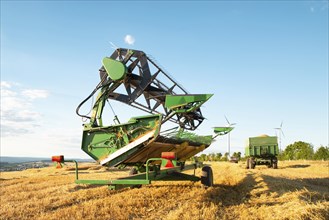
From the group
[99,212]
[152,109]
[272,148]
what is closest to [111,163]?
[99,212]

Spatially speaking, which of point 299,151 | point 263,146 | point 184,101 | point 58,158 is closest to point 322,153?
point 299,151

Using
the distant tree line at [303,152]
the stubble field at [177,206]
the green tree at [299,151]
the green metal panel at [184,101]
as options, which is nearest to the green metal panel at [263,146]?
the stubble field at [177,206]

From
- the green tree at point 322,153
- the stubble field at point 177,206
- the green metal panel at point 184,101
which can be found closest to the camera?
the stubble field at point 177,206

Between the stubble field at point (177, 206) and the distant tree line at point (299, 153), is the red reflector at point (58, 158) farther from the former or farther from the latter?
the distant tree line at point (299, 153)

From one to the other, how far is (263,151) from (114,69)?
19.2 meters

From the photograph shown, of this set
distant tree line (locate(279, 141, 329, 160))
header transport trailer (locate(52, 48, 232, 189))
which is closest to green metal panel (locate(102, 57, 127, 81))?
header transport trailer (locate(52, 48, 232, 189))

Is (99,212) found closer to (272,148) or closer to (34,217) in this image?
(34,217)

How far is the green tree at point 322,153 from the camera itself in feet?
157

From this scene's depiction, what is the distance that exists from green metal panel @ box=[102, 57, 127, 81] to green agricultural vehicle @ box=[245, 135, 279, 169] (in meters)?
18.8

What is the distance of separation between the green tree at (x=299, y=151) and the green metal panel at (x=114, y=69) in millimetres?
50751

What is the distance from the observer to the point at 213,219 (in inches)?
206

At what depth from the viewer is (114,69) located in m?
7.51

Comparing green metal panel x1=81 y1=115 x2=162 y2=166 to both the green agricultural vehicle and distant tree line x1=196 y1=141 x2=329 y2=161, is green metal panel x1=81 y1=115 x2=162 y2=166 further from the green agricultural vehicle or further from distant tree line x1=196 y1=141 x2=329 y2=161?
distant tree line x1=196 y1=141 x2=329 y2=161

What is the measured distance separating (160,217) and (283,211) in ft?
7.27
